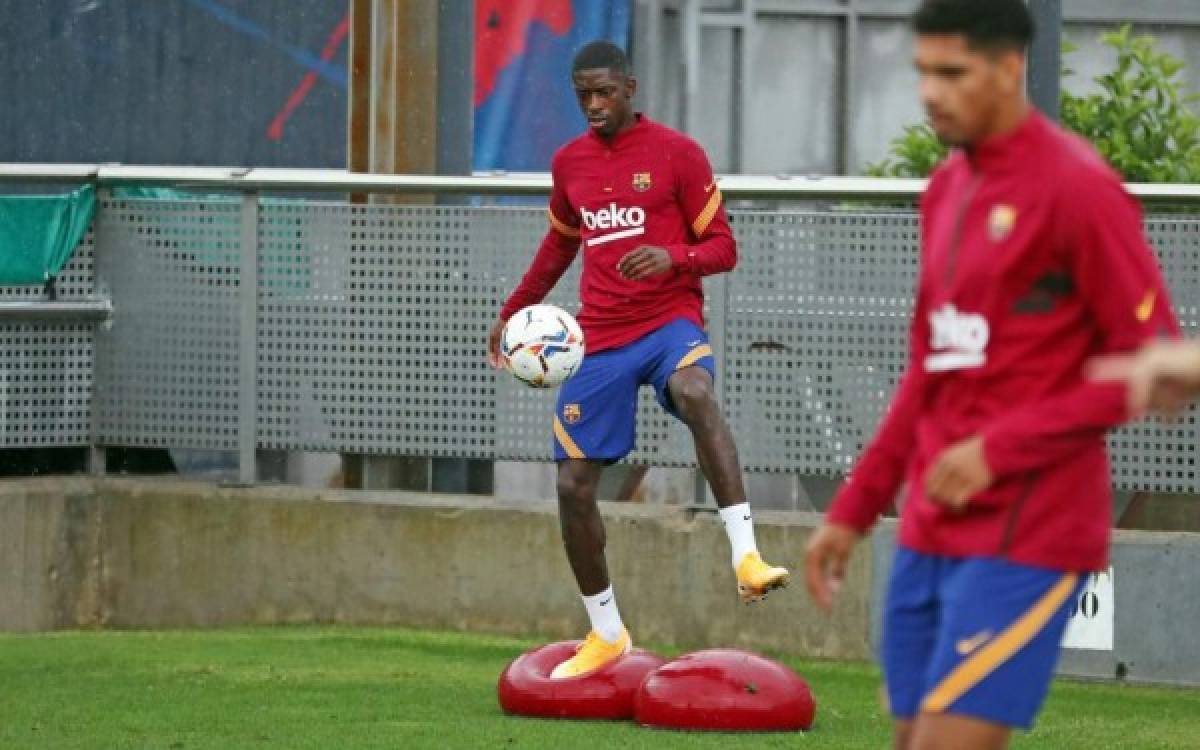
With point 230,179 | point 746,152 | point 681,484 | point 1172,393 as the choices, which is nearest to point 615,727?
point 681,484

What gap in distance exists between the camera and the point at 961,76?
17.6 ft

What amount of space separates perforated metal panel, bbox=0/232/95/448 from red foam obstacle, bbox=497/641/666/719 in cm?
409

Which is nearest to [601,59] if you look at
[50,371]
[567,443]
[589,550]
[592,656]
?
[567,443]

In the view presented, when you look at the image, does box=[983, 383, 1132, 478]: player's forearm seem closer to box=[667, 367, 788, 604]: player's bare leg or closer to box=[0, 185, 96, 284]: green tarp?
box=[667, 367, 788, 604]: player's bare leg

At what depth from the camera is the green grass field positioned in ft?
31.7

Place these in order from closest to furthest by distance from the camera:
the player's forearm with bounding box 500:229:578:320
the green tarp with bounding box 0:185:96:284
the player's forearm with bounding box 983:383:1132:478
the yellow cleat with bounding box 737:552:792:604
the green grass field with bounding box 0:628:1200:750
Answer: the player's forearm with bounding box 983:383:1132:478, the green grass field with bounding box 0:628:1200:750, the yellow cleat with bounding box 737:552:792:604, the player's forearm with bounding box 500:229:578:320, the green tarp with bounding box 0:185:96:284

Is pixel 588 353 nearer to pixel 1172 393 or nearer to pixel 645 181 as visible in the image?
pixel 645 181

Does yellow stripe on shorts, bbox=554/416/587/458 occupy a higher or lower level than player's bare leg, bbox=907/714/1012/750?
higher

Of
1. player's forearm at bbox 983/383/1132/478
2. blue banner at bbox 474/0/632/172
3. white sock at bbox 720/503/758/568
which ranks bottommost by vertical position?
white sock at bbox 720/503/758/568

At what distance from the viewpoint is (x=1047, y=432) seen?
5.18 metres

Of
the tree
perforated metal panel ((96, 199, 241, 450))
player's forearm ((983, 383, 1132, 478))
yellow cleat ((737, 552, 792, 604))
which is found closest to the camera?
player's forearm ((983, 383, 1132, 478))

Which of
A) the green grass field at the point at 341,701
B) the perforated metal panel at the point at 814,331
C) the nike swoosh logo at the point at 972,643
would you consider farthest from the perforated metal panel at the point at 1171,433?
the nike swoosh logo at the point at 972,643

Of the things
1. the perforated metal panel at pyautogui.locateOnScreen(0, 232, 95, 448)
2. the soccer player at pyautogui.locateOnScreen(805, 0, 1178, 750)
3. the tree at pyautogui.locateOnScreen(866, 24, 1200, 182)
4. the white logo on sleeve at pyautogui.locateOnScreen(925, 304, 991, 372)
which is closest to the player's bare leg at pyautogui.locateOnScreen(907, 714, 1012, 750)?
the soccer player at pyautogui.locateOnScreen(805, 0, 1178, 750)

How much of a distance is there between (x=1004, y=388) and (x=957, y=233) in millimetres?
347
